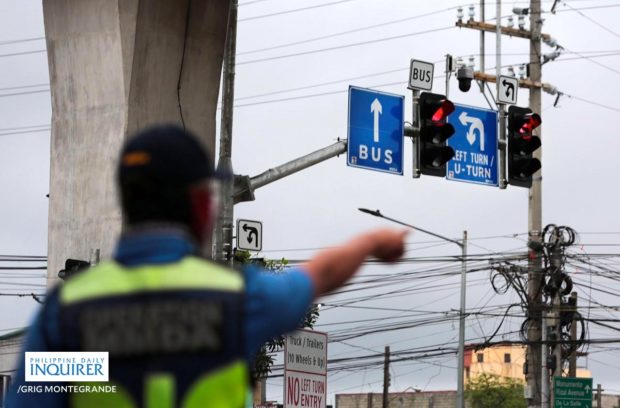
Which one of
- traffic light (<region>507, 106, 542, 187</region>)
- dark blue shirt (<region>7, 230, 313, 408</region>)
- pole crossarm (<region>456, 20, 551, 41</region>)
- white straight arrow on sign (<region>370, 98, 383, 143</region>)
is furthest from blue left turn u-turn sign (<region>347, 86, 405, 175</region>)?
pole crossarm (<region>456, 20, 551, 41</region>)

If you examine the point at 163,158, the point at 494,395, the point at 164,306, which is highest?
the point at 494,395

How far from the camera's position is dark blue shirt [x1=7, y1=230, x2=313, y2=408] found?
323 cm

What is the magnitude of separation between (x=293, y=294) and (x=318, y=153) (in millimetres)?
14564

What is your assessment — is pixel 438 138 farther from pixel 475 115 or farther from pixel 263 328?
pixel 263 328

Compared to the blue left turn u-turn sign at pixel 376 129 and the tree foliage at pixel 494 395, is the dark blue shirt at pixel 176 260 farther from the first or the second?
the tree foliage at pixel 494 395

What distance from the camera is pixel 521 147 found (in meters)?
20.1

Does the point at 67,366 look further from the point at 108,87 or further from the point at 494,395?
the point at 494,395

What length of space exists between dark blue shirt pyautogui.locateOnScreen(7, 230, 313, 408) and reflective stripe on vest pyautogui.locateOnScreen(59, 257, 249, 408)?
3 centimetres

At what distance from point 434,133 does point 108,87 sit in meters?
6.16

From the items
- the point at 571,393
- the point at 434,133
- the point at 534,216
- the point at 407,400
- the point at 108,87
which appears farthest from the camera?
the point at 407,400

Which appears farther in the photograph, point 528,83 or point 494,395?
point 494,395

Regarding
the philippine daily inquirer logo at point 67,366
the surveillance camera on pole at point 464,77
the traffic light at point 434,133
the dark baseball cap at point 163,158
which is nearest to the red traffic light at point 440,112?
the traffic light at point 434,133

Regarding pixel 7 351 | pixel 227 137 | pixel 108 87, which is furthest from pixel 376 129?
pixel 7 351

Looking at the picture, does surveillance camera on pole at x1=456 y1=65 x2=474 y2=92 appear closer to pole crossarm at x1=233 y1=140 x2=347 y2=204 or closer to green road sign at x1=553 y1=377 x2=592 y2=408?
pole crossarm at x1=233 y1=140 x2=347 y2=204
